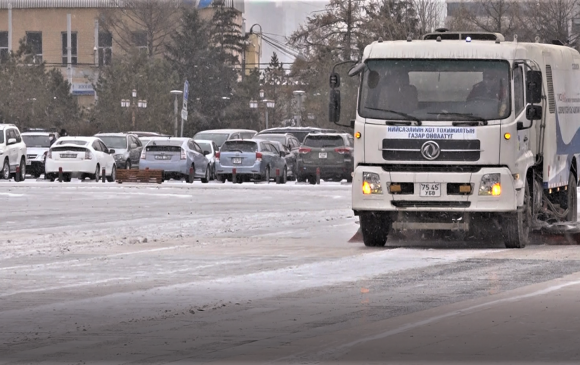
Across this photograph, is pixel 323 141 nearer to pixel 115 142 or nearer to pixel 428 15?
pixel 115 142

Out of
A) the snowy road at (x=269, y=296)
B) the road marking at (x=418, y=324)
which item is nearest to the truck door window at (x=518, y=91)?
the snowy road at (x=269, y=296)

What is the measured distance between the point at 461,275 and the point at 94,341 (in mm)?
6127

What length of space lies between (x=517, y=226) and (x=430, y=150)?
1.62 metres

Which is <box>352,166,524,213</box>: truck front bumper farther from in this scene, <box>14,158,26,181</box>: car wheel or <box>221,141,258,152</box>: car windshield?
<box>14,158,26,181</box>: car wheel

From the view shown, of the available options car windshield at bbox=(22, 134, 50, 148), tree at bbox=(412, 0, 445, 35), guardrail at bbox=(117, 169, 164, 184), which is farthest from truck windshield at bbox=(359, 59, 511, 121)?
car windshield at bbox=(22, 134, 50, 148)

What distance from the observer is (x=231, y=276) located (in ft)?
51.4

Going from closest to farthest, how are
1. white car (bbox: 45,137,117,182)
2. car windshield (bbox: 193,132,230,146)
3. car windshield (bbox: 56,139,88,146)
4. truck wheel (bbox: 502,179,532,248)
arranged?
truck wheel (bbox: 502,179,532,248) → white car (bbox: 45,137,117,182) → car windshield (bbox: 56,139,88,146) → car windshield (bbox: 193,132,230,146)

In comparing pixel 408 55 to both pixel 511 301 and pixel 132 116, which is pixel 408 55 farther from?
pixel 132 116

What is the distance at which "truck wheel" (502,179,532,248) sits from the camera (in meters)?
19.7

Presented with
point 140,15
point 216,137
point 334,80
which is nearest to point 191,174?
point 216,137

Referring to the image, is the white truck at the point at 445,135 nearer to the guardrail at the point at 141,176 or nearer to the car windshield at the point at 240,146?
the guardrail at the point at 141,176

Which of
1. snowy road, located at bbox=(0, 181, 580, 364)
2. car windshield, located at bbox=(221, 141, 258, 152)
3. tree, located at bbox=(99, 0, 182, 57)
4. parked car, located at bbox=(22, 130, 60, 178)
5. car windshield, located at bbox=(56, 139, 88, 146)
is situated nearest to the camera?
snowy road, located at bbox=(0, 181, 580, 364)

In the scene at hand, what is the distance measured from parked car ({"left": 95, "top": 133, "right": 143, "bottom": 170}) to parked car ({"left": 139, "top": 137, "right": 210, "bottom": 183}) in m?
4.91

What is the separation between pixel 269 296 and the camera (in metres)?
13.7
